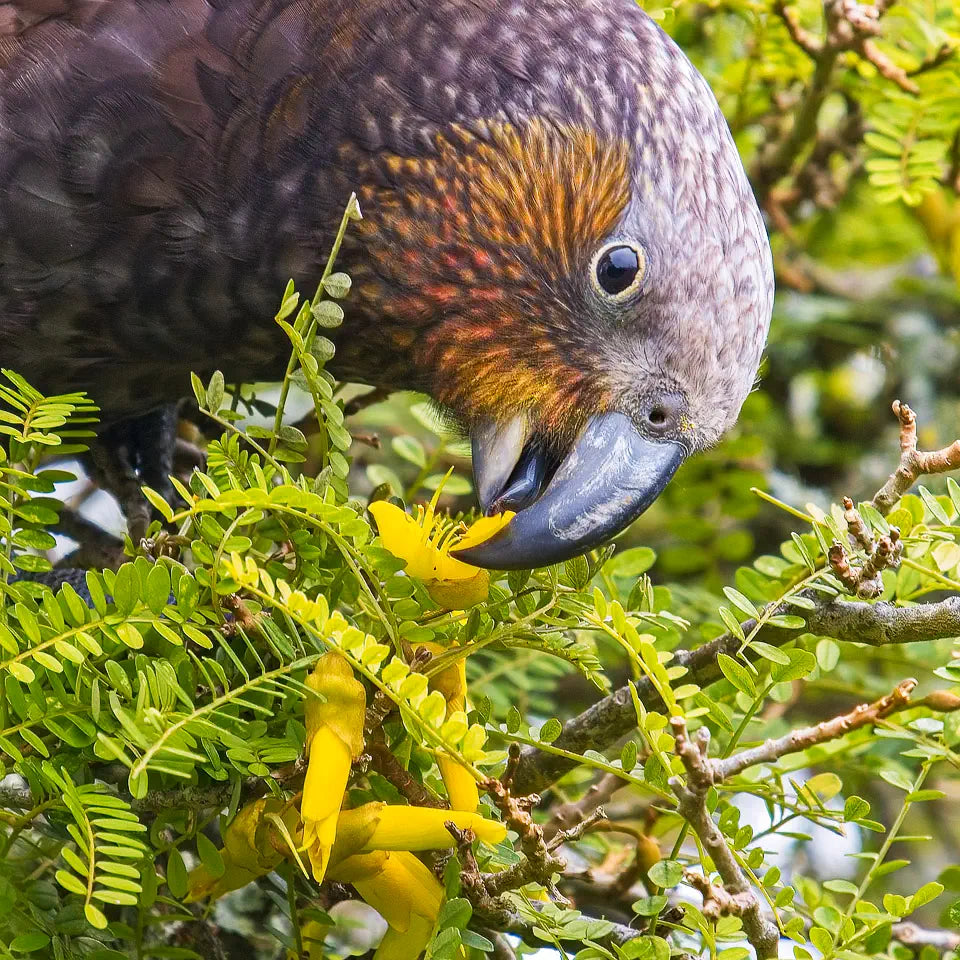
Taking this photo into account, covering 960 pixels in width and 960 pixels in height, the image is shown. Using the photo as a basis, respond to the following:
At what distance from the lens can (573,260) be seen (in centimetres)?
147

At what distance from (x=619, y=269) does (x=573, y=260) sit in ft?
0.19

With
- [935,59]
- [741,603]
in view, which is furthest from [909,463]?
[935,59]

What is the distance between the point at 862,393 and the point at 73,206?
61.1 inches

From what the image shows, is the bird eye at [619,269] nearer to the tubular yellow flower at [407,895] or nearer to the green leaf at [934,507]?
the green leaf at [934,507]

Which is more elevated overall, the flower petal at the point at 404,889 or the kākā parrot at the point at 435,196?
the kākā parrot at the point at 435,196

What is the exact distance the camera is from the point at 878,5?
170 cm

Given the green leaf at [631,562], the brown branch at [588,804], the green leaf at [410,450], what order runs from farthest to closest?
the green leaf at [410,450] < the green leaf at [631,562] < the brown branch at [588,804]

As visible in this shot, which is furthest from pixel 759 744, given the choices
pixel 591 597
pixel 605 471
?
pixel 605 471

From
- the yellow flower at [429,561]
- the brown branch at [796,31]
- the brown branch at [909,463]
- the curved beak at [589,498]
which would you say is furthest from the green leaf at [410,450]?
the brown branch at [796,31]

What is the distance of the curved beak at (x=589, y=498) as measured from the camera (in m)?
1.24

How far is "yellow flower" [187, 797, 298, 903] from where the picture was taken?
38.7 inches

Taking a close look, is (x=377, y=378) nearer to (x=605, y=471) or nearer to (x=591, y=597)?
(x=605, y=471)

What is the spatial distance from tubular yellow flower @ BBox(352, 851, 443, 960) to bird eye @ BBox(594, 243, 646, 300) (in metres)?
0.71

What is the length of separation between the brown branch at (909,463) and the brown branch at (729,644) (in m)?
0.09
